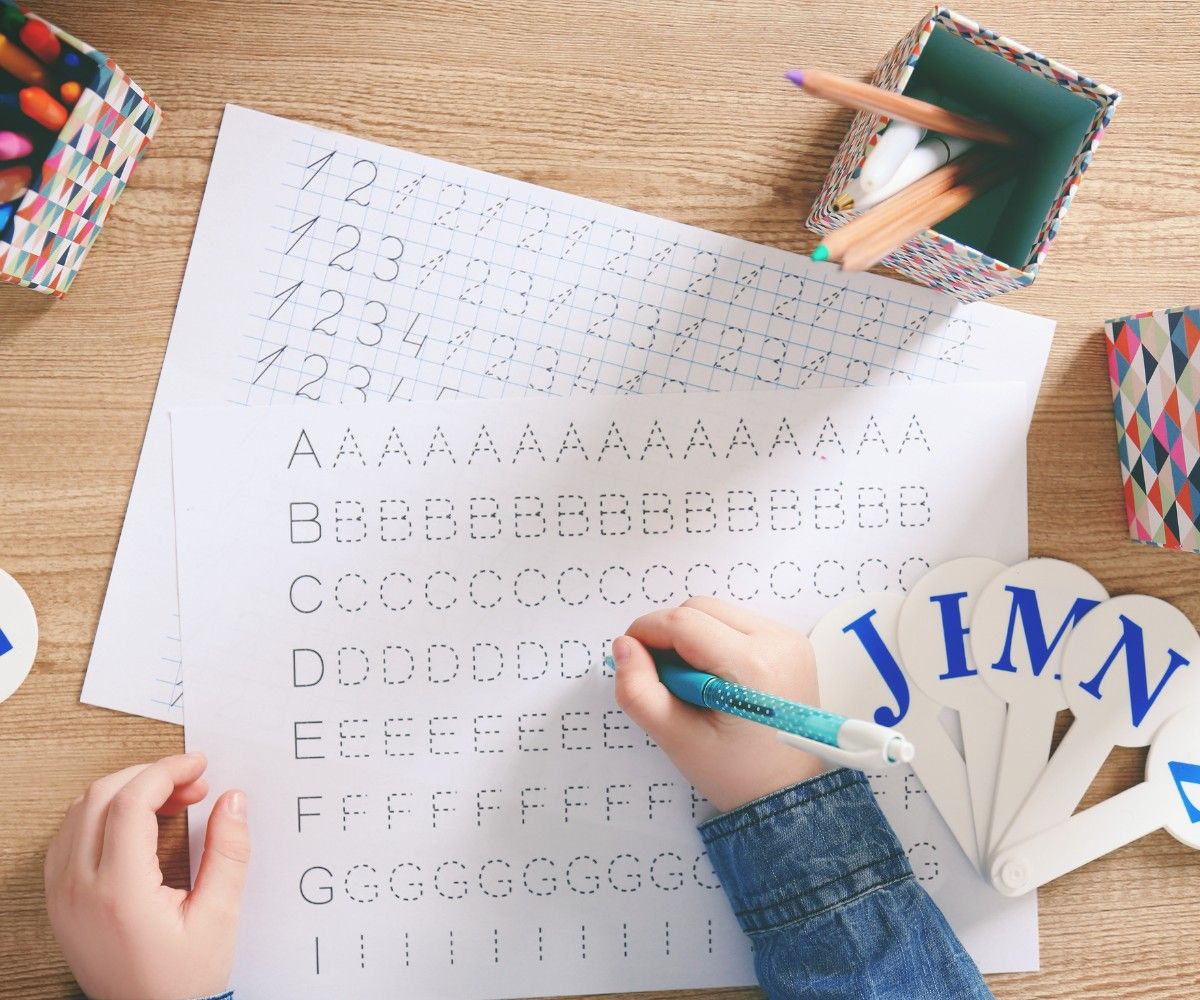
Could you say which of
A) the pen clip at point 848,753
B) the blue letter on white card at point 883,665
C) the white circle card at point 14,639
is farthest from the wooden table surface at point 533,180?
the pen clip at point 848,753

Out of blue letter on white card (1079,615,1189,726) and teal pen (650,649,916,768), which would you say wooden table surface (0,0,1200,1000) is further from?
teal pen (650,649,916,768)

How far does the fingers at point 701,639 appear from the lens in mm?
586

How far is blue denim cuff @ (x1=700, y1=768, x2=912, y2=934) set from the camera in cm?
60

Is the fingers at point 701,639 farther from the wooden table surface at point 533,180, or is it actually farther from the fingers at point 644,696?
the wooden table surface at point 533,180

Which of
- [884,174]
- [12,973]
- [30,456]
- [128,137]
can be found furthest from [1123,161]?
[12,973]

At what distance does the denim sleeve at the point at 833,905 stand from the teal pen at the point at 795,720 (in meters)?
0.10

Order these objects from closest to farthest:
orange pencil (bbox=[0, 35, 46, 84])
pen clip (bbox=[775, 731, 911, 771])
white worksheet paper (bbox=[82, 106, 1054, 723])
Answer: pen clip (bbox=[775, 731, 911, 771]) → orange pencil (bbox=[0, 35, 46, 84]) → white worksheet paper (bbox=[82, 106, 1054, 723])

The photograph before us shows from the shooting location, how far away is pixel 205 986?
593mm

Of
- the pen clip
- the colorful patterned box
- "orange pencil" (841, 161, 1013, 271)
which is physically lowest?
the pen clip

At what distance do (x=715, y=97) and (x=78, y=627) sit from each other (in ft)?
1.84

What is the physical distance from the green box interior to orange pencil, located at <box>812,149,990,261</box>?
4cm

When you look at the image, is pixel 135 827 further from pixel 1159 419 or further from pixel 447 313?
pixel 1159 419

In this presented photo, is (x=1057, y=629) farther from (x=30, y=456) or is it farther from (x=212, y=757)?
(x=30, y=456)

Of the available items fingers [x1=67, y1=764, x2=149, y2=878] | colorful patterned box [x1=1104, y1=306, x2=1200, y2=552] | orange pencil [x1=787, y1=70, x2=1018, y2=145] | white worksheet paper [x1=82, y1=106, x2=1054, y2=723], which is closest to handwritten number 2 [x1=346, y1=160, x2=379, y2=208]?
white worksheet paper [x1=82, y1=106, x2=1054, y2=723]
